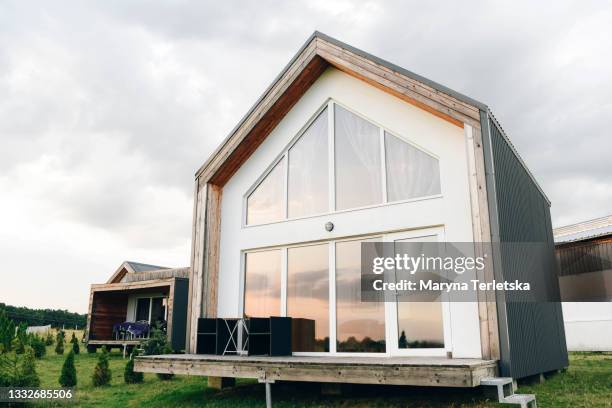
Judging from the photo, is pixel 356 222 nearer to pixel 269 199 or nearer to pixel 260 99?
pixel 269 199

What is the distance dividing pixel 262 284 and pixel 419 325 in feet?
9.07

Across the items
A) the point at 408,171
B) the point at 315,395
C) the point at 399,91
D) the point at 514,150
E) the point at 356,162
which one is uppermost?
the point at 399,91

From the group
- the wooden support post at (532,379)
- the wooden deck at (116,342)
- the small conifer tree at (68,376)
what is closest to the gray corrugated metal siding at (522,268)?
the wooden support post at (532,379)

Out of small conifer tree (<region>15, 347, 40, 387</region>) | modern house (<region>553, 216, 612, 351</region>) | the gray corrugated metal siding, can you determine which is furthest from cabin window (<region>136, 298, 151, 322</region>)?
the gray corrugated metal siding

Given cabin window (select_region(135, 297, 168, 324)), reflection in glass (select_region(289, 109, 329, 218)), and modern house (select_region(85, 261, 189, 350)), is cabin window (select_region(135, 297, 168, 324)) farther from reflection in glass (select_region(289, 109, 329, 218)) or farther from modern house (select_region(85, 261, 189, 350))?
reflection in glass (select_region(289, 109, 329, 218))

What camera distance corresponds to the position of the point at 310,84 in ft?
27.9

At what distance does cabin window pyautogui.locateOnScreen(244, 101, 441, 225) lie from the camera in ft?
23.5

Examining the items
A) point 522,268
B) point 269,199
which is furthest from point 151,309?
point 522,268

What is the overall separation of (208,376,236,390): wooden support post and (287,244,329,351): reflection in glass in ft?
3.57

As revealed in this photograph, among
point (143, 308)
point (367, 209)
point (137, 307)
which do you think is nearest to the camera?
point (367, 209)

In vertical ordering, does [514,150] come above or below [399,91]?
below

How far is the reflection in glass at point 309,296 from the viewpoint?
24.2 ft

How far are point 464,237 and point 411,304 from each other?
1120 mm

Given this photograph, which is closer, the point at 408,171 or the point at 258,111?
the point at 408,171
